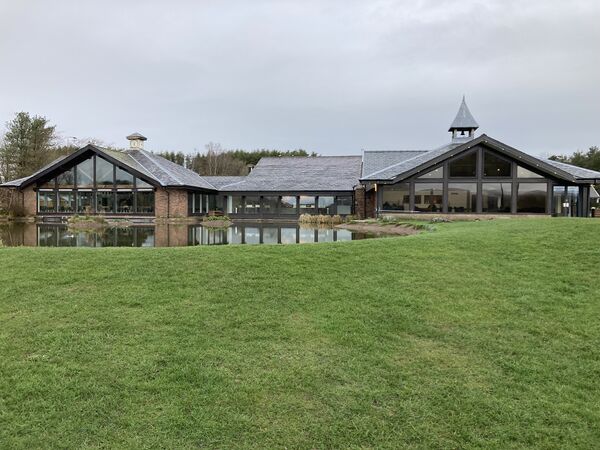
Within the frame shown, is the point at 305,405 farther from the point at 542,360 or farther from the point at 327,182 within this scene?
the point at 327,182

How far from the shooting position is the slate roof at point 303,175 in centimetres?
3353

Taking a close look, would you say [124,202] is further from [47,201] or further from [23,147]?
[23,147]

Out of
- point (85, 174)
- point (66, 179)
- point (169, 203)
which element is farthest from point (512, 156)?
point (66, 179)

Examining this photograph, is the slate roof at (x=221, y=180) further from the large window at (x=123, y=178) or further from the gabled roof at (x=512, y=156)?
the gabled roof at (x=512, y=156)

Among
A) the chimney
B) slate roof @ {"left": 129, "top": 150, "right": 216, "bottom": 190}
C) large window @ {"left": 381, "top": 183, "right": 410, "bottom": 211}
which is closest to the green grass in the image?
large window @ {"left": 381, "top": 183, "right": 410, "bottom": 211}

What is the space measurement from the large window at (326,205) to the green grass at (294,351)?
2641 centimetres

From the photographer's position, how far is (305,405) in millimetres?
3508

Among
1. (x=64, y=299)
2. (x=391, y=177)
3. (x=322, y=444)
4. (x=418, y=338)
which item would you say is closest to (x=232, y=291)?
(x=64, y=299)

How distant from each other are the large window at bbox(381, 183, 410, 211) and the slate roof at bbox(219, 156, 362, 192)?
7.81 metres

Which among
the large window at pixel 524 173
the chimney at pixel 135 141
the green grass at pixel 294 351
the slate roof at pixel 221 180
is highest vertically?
the chimney at pixel 135 141

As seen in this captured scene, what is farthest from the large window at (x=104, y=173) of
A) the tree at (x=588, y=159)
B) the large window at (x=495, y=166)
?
the tree at (x=588, y=159)

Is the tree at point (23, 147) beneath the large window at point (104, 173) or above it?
above

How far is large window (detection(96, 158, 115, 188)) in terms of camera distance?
31.7 meters

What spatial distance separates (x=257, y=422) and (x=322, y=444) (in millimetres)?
490
